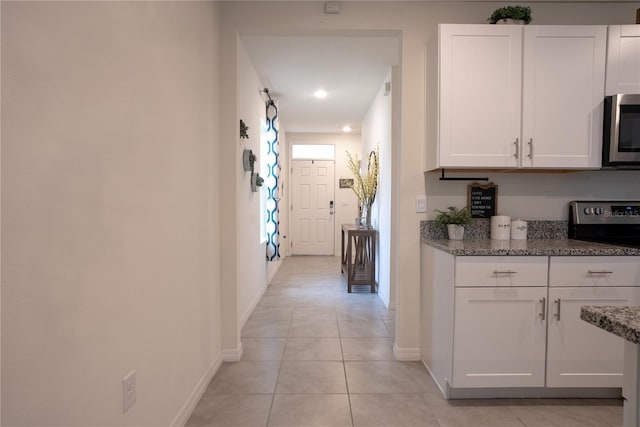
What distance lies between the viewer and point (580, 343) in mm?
1852

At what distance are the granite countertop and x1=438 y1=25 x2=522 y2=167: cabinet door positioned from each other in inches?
58.1

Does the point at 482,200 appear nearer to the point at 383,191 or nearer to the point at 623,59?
the point at 623,59

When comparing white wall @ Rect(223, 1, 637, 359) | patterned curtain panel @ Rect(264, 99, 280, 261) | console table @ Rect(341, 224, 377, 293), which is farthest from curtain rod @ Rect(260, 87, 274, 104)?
console table @ Rect(341, 224, 377, 293)

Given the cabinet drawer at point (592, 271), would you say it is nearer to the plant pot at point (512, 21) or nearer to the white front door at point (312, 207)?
the plant pot at point (512, 21)

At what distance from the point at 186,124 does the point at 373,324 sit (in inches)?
93.2

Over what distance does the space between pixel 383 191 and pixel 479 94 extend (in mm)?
1890

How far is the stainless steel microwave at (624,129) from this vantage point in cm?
200

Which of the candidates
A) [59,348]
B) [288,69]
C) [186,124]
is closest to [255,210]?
[288,69]

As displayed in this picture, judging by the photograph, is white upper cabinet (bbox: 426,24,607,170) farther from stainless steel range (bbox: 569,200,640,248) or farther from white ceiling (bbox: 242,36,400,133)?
white ceiling (bbox: 242,36,400,133)

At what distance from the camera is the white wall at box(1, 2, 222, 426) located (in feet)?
2.58

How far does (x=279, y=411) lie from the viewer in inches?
71.7

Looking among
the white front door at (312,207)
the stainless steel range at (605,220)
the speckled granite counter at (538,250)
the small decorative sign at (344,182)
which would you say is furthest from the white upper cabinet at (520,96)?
the white front door at (312,207)

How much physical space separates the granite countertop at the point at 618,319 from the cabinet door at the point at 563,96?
163cm

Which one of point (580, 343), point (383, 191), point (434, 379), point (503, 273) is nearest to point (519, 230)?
point (503, 273)
